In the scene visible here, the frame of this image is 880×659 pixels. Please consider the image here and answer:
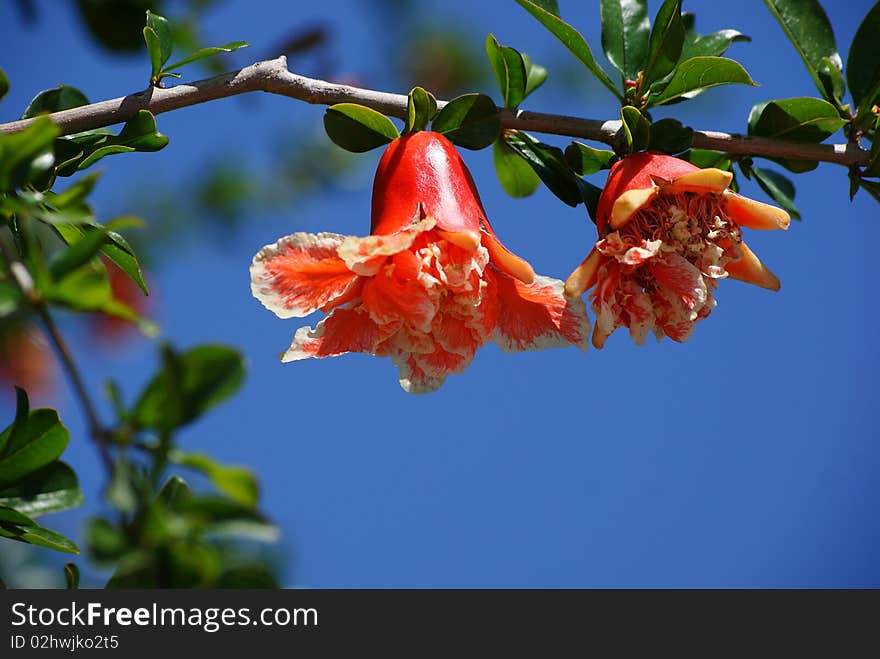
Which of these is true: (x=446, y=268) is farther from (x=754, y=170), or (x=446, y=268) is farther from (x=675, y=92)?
(x=754, y=170)

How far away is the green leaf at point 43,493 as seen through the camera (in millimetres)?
868

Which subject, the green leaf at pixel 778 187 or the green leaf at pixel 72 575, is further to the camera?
the green leaf at pixel 778 187

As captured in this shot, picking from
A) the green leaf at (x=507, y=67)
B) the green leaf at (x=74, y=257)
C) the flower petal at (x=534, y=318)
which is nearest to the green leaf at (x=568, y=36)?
the green leaf at (x=507, y=67)

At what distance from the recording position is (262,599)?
789 mm

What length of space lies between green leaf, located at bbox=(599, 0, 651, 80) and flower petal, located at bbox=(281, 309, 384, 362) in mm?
477

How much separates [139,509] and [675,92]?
83cm

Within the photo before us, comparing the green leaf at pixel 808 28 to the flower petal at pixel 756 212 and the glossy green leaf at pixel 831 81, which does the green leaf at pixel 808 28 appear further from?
the flower petal at pixel 756 212

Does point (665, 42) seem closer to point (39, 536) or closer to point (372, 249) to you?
point (372, 249)

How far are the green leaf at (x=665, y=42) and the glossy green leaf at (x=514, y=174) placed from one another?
21 centimetres

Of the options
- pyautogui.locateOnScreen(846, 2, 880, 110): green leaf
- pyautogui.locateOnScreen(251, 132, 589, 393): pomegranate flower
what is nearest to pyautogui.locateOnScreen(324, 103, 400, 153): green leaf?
pyautogui.locateOnScreen(251, 132, 589, 393): pomegranate flower

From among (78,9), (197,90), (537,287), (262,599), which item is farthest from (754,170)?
(78,9)

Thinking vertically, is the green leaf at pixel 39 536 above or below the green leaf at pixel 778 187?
below

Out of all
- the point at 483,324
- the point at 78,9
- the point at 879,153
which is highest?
the point at 78,9

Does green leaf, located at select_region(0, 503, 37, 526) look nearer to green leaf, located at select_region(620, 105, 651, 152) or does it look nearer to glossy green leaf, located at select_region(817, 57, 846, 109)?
green leaf, located at select_region(620, 105, 651, 152)
